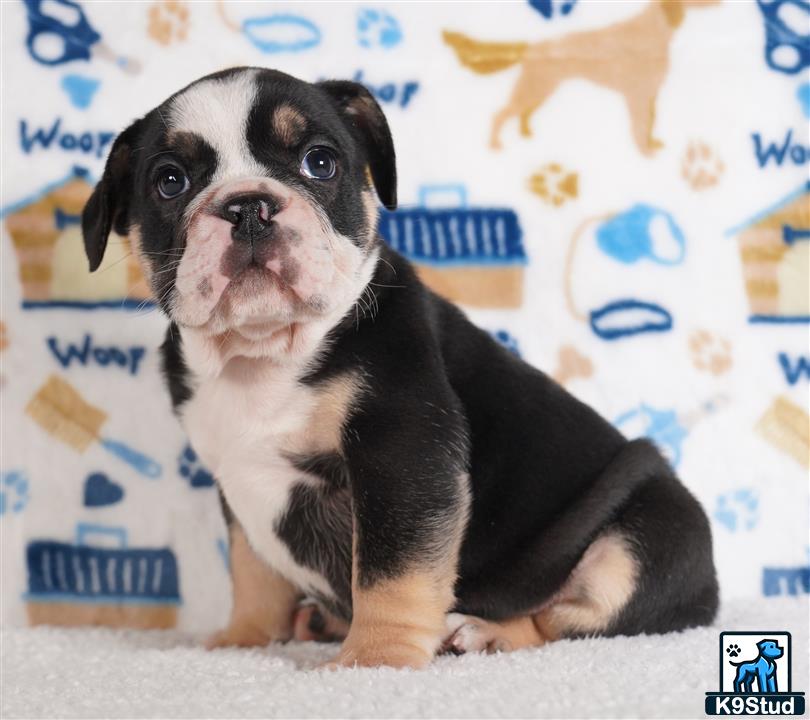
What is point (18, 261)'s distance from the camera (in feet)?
13.4

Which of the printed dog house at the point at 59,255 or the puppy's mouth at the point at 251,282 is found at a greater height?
the puppy's mouth at the point at 251,282

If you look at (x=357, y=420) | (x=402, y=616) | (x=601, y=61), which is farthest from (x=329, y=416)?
(x=601, y=61)

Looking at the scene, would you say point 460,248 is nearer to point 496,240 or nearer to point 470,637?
point 496,240

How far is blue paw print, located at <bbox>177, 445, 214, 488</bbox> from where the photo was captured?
412 cm

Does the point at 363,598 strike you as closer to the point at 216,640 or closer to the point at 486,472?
the point at 486,472

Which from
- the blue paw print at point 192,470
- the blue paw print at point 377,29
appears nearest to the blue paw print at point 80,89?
the blue paw print at point 377,29

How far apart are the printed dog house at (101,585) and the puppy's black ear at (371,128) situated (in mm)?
1722

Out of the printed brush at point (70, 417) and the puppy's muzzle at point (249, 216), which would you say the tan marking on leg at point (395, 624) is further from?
the printed brush at point (70, 417)

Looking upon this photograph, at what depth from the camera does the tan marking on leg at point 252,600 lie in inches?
134

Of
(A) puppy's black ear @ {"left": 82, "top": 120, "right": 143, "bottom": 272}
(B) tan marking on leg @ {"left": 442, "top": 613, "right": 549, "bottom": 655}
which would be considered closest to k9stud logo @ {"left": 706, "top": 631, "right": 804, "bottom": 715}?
(B) tan marking on leg @ {"left": 442, "top": 613, "right": 549, "bottom": 655}

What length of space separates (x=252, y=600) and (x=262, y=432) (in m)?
0.75

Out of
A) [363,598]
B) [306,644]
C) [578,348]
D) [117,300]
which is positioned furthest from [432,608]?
[117,300]

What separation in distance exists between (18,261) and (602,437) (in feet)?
7.44

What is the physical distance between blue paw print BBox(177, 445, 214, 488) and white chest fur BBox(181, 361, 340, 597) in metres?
0.99
